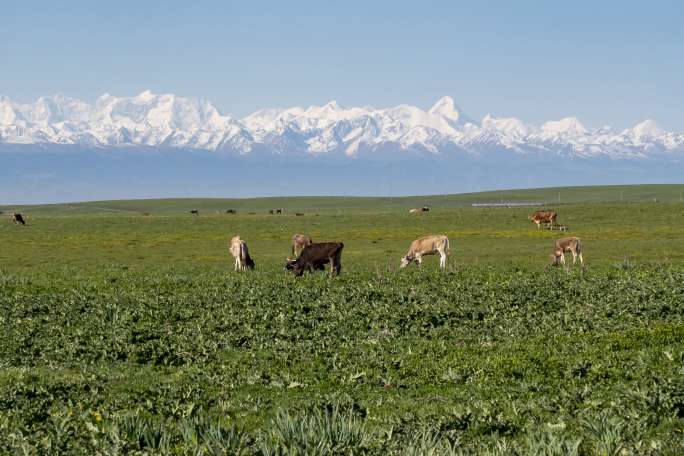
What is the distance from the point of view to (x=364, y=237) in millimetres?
62844

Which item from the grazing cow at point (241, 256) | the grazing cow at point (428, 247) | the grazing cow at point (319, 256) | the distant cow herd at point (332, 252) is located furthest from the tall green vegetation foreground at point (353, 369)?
the grazing cow at point (428, 247)

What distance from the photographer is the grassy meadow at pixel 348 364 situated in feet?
25.4

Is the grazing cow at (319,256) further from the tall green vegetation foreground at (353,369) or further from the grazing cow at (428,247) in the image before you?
the tall green vegetation foreground at (353,369)

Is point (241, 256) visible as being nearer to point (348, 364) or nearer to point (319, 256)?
point (319, 256)

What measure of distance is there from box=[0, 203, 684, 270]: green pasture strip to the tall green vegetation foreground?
15.7 metres

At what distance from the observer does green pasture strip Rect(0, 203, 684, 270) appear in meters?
43.2

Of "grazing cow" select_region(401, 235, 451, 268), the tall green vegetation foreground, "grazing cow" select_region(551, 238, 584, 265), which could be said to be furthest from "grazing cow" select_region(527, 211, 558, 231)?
the tall green vegetation foreground

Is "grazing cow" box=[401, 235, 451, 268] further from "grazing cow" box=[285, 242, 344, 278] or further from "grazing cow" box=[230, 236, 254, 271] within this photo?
"grazing cow" box=[230, 236, 254, 271]

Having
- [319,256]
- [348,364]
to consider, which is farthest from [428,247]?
[348,364]

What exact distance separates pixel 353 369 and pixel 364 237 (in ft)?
168

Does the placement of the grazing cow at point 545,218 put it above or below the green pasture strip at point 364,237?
above

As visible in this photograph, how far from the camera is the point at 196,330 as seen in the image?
50.5ft

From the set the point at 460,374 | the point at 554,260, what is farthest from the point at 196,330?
the point at 554,260

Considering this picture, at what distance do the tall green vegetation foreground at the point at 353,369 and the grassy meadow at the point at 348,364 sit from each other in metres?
0.04
